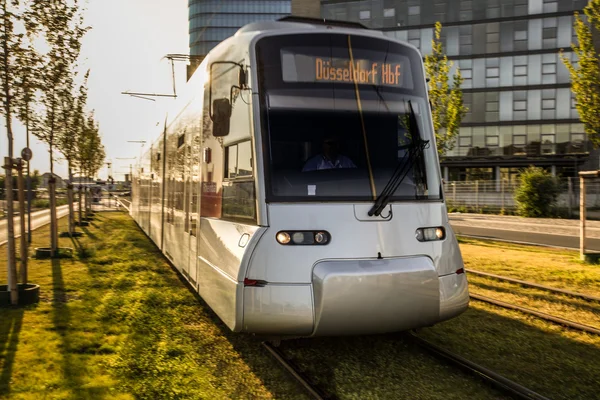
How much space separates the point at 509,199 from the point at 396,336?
1073 inches

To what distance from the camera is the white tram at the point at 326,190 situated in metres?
4.88

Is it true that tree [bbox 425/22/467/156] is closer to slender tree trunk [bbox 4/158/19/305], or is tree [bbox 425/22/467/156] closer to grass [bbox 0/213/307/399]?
grass [bbox 0/213/307/399]

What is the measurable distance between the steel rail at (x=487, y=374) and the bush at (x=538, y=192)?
23.8m

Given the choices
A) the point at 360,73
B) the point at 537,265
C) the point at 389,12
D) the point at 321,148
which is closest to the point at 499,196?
the point at 537,265

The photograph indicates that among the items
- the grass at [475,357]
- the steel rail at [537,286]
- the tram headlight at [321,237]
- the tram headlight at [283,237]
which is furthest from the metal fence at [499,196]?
the tram headlight at [283,237]

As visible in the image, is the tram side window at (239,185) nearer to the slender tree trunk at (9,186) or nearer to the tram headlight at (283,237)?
the tram headlight at (283,237)

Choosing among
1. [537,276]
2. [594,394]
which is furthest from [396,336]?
[537,276]

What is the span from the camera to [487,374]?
4.83 meters

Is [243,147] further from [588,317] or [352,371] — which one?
[588,317]

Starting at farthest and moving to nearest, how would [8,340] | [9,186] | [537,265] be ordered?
[537,265]
[9,186]
[8,340]

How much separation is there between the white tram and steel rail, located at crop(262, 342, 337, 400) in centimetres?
34

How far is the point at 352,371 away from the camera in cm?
517

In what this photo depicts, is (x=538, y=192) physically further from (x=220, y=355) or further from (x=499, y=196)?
(x=220, y=355)

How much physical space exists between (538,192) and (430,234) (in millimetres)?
24440
